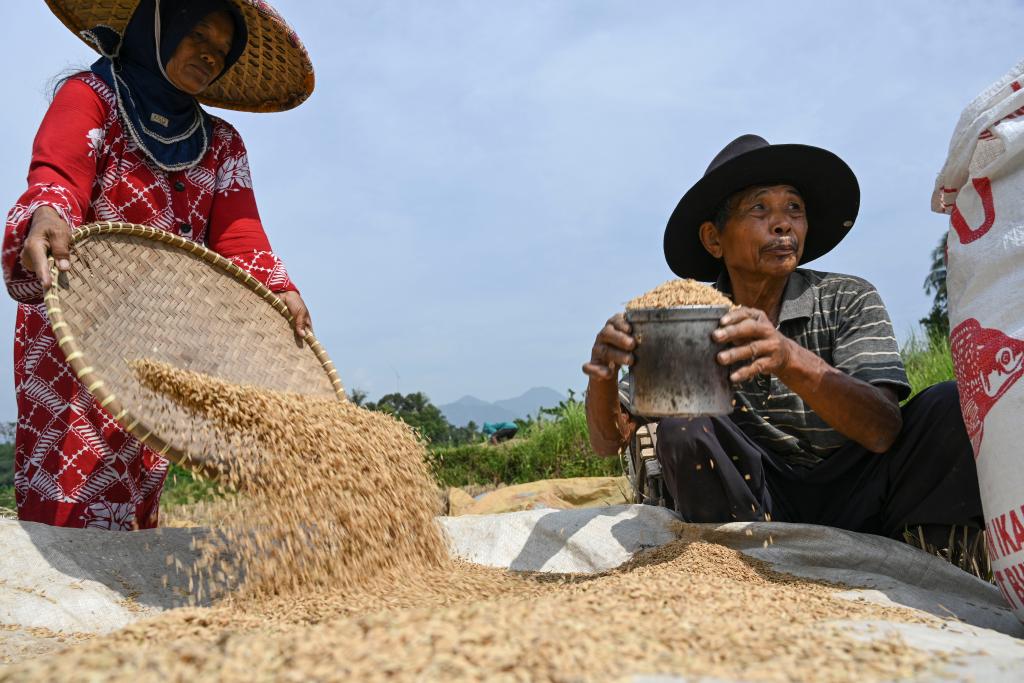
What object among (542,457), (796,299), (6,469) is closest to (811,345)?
(796,299)

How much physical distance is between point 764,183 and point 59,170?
7.45ft

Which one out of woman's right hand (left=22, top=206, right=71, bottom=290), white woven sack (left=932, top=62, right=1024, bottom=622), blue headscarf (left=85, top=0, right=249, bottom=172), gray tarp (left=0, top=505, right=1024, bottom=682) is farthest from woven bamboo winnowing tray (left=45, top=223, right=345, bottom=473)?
white woven sack (left=932, top=62, right=1024, bottom=622)

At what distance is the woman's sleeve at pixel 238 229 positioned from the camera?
304 cm

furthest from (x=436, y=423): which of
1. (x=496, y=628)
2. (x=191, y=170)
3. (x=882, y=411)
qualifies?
(x=496, y=628)

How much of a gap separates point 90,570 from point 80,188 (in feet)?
3.89

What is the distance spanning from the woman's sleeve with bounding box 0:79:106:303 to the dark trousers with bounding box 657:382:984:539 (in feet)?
6.45

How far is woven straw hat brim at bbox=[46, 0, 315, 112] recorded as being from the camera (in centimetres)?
294

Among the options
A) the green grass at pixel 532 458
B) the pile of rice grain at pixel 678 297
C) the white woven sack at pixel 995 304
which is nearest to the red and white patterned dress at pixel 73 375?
the pile of rice grain at pixel 678 297

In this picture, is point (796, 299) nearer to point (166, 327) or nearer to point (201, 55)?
point (166, 327)

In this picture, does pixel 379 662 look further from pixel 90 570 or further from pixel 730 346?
pixel 90 570

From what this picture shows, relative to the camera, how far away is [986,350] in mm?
1823

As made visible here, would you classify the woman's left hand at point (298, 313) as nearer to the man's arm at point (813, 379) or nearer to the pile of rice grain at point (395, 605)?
the pile of rice grain at point (395, 605)

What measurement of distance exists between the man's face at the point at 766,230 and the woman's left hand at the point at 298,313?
1550 millimetres

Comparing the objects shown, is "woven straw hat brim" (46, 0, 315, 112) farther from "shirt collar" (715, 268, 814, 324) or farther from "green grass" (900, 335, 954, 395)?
"green grass" (900, 335, 954, 395)
